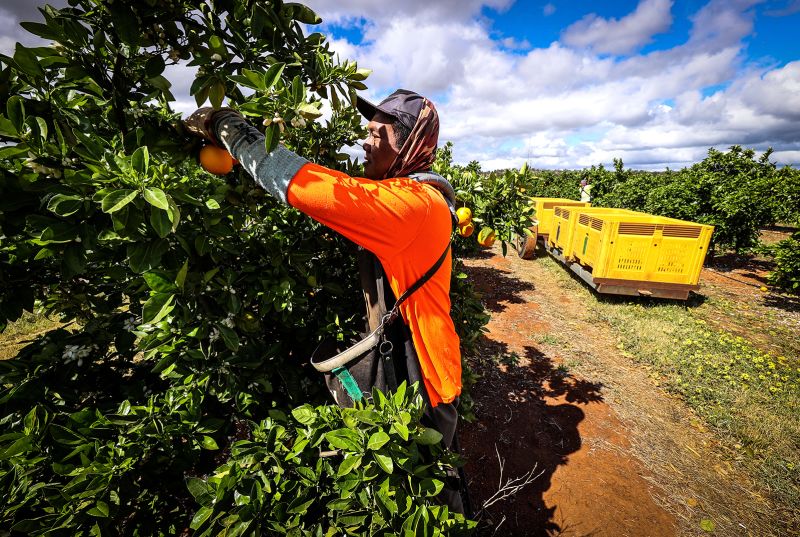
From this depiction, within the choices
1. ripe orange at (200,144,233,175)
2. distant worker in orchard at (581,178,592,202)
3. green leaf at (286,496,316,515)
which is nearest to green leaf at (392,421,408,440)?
green leaf at (286,496,316,515)

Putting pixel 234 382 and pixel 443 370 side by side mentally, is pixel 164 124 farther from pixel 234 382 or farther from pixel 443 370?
pixel 443 370

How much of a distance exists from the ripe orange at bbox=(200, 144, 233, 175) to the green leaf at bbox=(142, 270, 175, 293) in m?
0.42

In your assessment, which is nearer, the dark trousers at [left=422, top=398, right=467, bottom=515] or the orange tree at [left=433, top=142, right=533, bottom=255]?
the dark trousers at [left=422, top=398, right=467, bottom=515]

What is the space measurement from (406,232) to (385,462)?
79 cm

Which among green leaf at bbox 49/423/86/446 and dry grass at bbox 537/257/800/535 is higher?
green leaf at bbox 49/423/86/446

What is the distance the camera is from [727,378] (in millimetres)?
5062

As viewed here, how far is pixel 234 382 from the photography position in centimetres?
137

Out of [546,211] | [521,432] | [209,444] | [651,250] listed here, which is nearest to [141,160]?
[209,444]

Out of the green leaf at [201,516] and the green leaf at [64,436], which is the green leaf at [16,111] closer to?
the green leaf at [64,436]

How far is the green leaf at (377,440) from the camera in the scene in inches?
39.1

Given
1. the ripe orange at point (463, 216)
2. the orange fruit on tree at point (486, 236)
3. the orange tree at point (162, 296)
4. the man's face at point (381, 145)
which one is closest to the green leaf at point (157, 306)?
the orange tree at point (162, 296)

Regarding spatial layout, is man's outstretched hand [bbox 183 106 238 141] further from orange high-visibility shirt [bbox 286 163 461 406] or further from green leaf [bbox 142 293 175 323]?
green leaf [bbox 142 293 175 323]

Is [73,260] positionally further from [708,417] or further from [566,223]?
[566,223]

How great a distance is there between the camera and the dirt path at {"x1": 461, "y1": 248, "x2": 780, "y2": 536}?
3.16 meters
